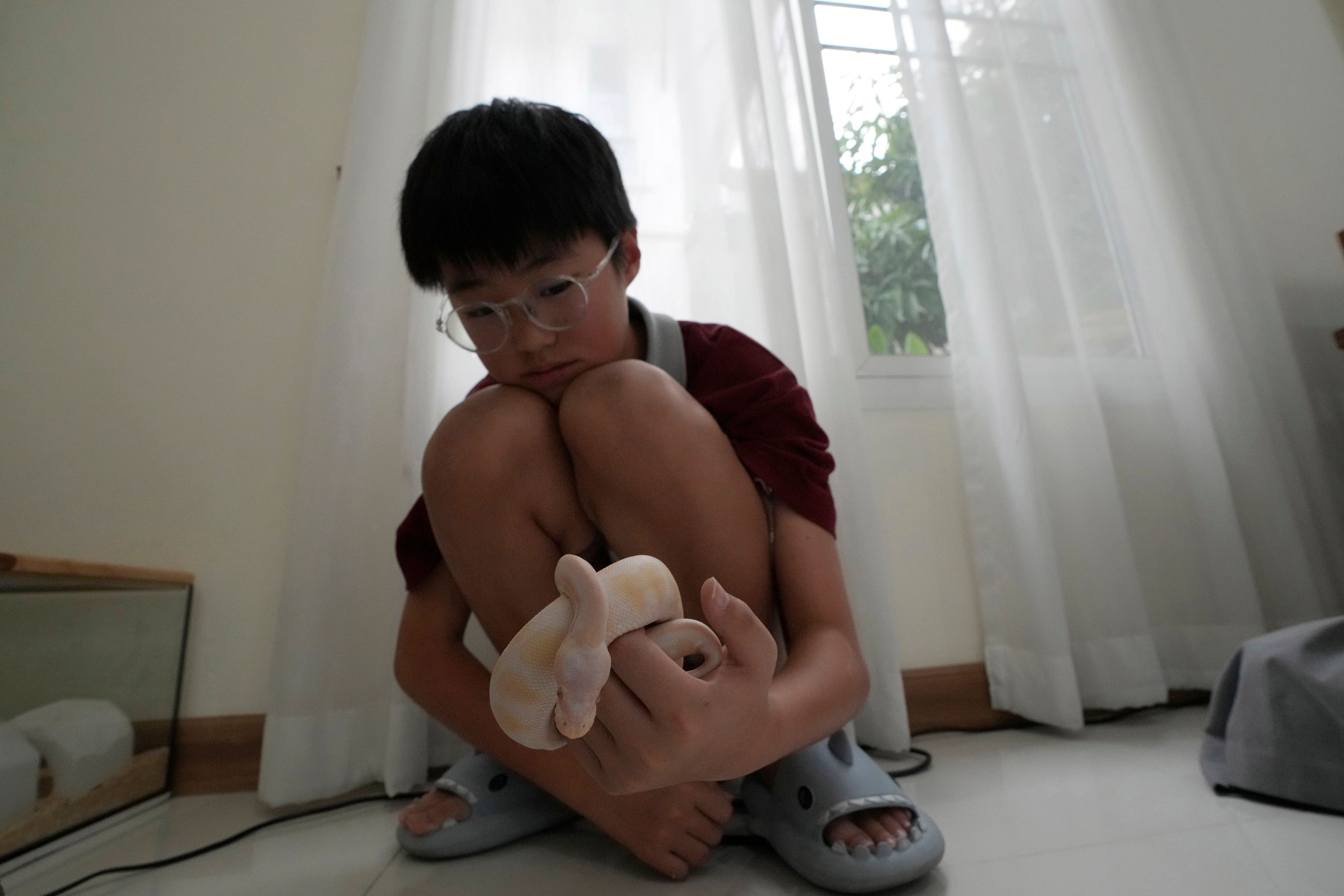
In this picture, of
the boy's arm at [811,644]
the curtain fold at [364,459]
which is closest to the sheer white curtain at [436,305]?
the curtain fold at [364,459]

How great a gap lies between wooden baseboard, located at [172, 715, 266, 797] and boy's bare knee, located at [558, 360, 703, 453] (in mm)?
645

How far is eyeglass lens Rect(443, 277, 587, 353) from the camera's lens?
667mm

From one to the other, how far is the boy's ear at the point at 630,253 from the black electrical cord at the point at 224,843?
67 cm

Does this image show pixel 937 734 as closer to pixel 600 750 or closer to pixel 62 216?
pixel 600 750

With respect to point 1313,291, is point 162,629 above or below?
below

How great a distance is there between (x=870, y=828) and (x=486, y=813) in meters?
0.34

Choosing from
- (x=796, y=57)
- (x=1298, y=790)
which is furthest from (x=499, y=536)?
(x=796, y=57)

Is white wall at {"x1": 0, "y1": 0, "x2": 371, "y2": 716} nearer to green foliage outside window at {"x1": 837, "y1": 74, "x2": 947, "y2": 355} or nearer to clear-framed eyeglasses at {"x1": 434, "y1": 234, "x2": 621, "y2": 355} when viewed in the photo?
clear-framed eyeglasses at {"x1": 434, "y1": 234, "x2": 621, "y2": 355}

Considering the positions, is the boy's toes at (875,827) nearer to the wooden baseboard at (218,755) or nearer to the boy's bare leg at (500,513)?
the boy's bare leg at (500,513)

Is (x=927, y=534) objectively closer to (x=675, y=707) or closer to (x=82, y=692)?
(x=675, y=707)

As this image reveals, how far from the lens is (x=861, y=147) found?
129 cm

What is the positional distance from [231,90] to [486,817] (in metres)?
1.20

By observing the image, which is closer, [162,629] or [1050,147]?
[162,629]

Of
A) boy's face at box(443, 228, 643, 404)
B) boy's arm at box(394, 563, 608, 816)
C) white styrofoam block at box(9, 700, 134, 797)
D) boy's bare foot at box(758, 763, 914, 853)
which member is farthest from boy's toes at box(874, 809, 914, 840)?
white styrofoam block at box(9, 700, 134, 797)
